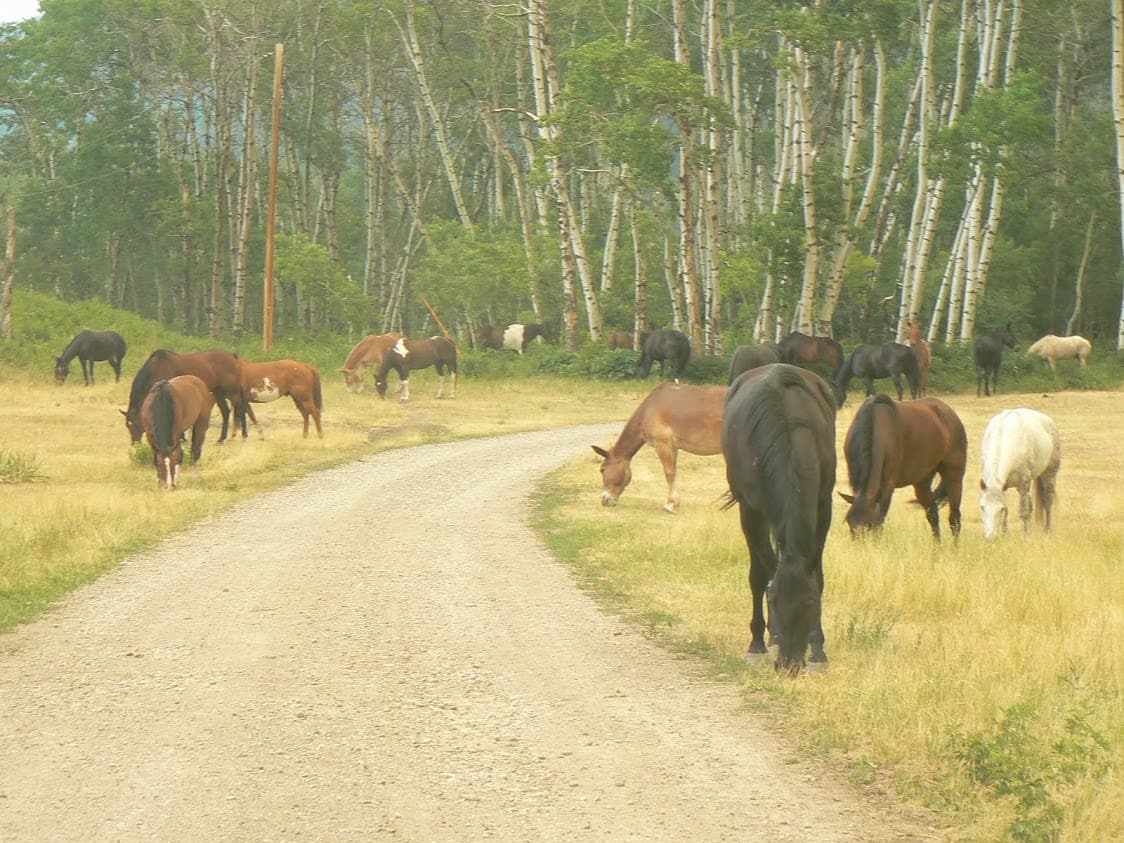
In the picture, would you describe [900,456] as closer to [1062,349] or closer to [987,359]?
[987,359]

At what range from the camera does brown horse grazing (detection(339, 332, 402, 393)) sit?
1379 inches

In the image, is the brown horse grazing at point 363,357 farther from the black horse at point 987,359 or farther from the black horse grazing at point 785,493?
the black horse grazing at point 785,493

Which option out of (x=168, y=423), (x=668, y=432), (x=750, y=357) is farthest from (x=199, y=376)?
(x=750, y=357)

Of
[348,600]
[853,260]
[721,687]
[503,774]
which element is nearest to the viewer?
[503,774]

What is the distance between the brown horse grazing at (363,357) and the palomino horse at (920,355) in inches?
493

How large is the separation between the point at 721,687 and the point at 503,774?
2106mm

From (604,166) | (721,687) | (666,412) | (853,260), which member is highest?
(604,166)

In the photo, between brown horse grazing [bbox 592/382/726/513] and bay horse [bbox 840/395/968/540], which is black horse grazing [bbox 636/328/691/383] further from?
bay horse [bbox 840/395/968/540]

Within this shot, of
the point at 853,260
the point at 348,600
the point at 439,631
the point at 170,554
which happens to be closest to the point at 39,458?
the point at 170,554

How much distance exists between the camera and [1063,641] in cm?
917

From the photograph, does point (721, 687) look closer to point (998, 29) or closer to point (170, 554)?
point (170, 554)

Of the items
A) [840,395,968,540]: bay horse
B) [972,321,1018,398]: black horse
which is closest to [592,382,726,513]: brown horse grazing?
[840,395,968,540]: bay horse

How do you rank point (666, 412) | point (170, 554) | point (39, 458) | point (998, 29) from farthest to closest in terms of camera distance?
1. point (998, 29)
2. point (39, 458)
3. point (666, 412)
4. point (170, 554)

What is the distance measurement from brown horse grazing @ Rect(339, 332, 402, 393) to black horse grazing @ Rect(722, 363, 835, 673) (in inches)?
1042
